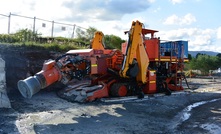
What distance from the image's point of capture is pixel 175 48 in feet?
50.2

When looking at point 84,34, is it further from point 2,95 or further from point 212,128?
point 212,128

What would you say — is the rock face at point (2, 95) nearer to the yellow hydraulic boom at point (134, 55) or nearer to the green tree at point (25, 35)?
the yellow hydraulic boom at point (134, 55)

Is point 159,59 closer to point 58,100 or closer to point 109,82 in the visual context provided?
point 109,82

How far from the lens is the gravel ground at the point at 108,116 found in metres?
7.57

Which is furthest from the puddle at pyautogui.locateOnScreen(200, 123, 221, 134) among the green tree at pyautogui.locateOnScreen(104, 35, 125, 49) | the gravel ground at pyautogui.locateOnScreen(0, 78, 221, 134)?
the green tree at pyautogui.locateOnScreen(104, 35, 125, 49)

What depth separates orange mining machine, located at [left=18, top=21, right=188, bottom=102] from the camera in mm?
9930

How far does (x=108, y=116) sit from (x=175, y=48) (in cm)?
742

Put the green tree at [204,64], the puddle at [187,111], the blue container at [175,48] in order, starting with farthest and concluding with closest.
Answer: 1. the green tree at [204,64]
2. the blue container at [175,48]
3. the puddle at [187,111]

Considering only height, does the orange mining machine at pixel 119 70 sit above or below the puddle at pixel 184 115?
above

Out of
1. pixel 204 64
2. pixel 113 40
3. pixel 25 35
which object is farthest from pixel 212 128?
pixel 204 64

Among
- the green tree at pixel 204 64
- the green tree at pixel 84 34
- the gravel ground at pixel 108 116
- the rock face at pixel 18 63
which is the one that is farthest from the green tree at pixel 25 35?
the green tree at pixel 204 64

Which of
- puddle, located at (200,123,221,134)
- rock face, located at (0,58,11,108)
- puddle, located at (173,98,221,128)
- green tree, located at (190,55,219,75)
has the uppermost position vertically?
green tree, located at (190,55,219,75)

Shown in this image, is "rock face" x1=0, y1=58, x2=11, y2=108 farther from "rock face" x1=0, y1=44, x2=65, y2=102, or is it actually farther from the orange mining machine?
"rock face" x1=0, y1=44, x2=65, y2=102

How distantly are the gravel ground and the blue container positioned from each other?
3375 mm
